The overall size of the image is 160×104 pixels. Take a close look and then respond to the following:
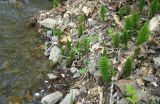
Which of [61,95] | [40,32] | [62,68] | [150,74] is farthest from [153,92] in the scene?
[40,32]

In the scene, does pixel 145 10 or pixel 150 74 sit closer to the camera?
pixel 150 74

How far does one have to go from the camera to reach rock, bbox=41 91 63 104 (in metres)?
6.38

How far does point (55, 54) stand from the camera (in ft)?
26.1

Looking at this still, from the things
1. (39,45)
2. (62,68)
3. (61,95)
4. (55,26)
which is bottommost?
(61,95)

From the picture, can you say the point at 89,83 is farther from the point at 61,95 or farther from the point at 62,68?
the point at 62,68

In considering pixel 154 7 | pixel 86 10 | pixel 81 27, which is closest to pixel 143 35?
pixel 154 7

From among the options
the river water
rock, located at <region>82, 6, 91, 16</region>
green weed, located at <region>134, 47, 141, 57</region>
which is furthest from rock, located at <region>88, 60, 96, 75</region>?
rock, located at <region>82, 6, 91, 16</region>

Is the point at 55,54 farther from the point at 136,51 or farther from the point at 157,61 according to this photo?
the point at 157,61

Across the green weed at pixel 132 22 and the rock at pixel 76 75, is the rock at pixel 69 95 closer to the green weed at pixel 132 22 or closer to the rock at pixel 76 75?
the rock at pixel 76 75

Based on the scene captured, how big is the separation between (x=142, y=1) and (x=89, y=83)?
8.97 ft

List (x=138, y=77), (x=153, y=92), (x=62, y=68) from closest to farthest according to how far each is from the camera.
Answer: (x=153, y=92), (x=138, y=77), (x=62, y=68)

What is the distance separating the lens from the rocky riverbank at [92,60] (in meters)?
5.93

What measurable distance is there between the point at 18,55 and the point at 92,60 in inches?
81.6

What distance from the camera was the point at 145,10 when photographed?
7.96 metres
